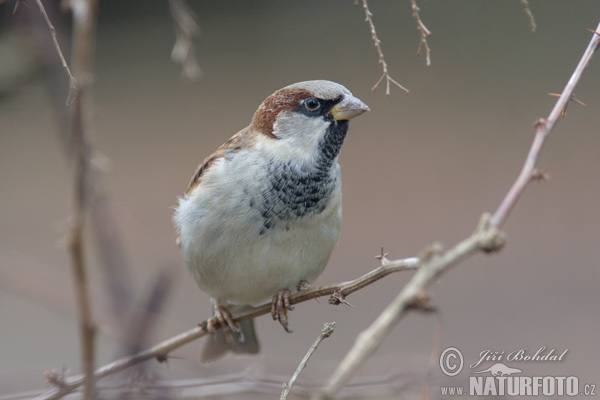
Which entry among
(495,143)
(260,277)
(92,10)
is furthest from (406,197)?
(92,10)

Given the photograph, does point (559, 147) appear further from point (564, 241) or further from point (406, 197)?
point (406, 197)

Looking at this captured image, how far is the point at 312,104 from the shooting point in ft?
4.93

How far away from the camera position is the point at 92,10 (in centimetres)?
43

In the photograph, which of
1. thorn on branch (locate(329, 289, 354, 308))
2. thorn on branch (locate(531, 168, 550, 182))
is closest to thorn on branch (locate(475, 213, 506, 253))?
thorn on branch (locate(531, 168, 550, 182))

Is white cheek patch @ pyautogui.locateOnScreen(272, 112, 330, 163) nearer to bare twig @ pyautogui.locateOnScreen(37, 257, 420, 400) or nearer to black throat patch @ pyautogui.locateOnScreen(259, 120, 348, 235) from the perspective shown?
black throat patch @ pyautogui.locateOnScreen(259, 120, 348, 235)

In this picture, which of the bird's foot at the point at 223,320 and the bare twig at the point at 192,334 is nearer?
the bare twig at the point at 192,334

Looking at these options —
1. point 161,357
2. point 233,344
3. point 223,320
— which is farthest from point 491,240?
point 233,344

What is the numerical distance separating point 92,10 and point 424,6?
2.95 meters

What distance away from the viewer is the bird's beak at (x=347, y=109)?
1.42 metres

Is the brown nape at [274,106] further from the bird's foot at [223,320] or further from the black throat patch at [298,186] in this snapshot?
the bird's foot at [223,320]

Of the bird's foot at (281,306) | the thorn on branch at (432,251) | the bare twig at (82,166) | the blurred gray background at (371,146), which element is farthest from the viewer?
the blurred gray background at (371,146)

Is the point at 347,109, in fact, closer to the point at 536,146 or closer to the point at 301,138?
the point at 301,138

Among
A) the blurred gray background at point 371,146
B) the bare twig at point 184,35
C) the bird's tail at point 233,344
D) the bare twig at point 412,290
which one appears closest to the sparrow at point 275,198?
the bird's tail at point 233,344

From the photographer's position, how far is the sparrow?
1497mm
